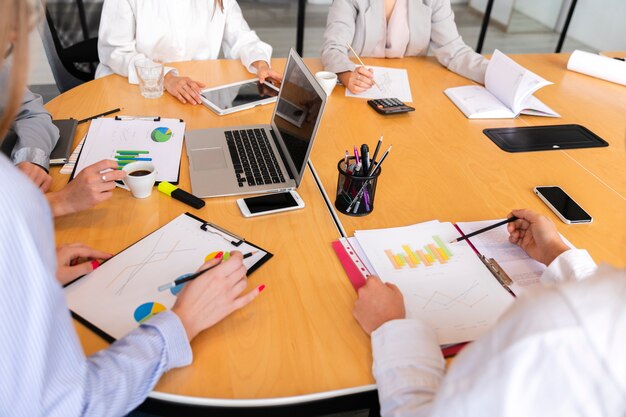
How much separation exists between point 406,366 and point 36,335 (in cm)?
51

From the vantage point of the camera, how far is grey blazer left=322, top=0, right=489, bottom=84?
197 cm

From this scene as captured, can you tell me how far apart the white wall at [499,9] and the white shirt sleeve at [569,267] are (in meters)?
4.50

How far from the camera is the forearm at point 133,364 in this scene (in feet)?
2.20

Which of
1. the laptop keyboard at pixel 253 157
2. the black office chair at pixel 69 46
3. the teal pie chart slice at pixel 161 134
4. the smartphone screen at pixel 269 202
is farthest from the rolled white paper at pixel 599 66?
the black office chair at pixel 69 46

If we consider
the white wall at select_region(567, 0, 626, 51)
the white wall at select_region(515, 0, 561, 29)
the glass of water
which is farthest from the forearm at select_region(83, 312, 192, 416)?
the white wall at select_region(515, 0, 561, 29)

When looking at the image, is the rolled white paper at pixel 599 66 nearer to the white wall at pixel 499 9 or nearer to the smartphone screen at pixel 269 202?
the smartphone screen at pixel 269 202

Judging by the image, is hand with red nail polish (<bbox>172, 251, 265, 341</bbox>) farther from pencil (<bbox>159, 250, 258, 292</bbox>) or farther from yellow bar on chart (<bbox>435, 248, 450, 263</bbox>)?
yellow bar on chart (<bbox>435, 248, 450, 263</bbox>)

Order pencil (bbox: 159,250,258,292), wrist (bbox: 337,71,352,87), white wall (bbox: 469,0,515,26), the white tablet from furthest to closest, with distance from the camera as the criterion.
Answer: white wall (bbox: 469,0,515,26) < wrist (bbox: 337,71,352,87) < the white tablet < pencil (bbox: 159,250,258,292)

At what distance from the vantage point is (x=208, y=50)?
6.88 ft

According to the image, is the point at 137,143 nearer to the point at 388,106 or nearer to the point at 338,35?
the point at 388,106

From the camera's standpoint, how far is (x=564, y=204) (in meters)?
1.22

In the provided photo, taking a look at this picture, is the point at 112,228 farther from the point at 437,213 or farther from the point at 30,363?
the point at 437,213

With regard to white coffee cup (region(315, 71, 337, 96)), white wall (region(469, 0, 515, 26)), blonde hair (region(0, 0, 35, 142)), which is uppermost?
blonde hair (region(0, 0, 35, 142))

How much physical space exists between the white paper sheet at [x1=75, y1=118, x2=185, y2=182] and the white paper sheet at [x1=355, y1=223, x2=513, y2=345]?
55 cm
